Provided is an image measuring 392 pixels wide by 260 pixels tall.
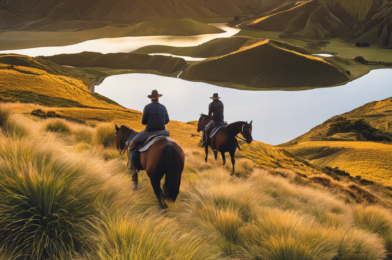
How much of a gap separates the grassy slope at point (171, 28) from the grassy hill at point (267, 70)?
93381 mm

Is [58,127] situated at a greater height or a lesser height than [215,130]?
lesser

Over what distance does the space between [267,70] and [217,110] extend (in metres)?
72.5

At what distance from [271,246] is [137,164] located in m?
3.60

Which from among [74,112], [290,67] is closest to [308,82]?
→ [290,67]

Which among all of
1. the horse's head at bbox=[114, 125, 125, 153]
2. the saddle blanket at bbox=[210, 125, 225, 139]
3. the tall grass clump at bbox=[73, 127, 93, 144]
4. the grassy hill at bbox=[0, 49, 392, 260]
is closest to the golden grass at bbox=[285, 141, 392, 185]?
the saddle blanket at bbox=[210, 125, 225, 139]

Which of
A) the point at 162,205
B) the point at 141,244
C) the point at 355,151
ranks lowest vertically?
the point at 162,205

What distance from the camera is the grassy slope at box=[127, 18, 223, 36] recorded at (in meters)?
173

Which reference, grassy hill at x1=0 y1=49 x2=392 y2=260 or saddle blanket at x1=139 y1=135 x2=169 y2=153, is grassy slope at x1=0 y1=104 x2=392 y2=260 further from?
saddle blanket at x1=139 y1=135 x2=169 y2=153

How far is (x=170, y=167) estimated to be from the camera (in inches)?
204

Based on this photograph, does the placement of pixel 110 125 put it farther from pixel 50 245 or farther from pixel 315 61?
pixel 315 61

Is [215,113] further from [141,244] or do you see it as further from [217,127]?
[141,244]

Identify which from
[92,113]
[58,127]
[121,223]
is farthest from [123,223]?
[92,113]

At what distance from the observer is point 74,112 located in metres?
18.2

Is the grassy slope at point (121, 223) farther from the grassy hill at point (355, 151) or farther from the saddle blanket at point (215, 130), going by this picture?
the grassy hill at point (355, 151)
